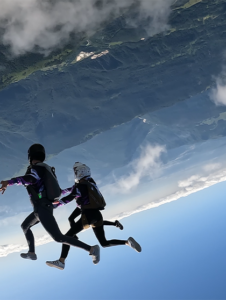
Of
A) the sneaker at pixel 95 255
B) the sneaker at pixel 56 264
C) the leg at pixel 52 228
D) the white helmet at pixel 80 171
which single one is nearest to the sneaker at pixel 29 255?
the sneaker at pixel 56 264

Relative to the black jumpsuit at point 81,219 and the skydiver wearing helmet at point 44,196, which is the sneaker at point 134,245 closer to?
the black jumpsuit at point 81,219

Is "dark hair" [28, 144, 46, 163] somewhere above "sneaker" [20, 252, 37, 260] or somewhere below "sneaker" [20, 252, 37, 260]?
above

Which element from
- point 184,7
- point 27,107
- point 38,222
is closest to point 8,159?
point 27,107

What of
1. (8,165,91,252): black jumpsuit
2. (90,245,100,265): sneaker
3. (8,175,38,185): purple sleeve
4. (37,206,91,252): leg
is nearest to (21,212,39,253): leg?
(8,165,91,252): black jumpsuit

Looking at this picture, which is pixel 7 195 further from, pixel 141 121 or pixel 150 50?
pixel 150 50

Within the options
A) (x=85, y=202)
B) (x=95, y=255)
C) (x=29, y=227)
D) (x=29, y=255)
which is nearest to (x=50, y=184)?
(x=85, y=202)

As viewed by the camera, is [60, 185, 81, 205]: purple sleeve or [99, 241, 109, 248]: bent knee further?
[99, 241, 109, 248]: bent knee

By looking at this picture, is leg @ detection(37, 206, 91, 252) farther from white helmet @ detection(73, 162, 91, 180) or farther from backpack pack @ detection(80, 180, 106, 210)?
white helmet @ detection(73, 162, 91, 180)

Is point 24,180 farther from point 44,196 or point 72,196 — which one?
point 72,196
